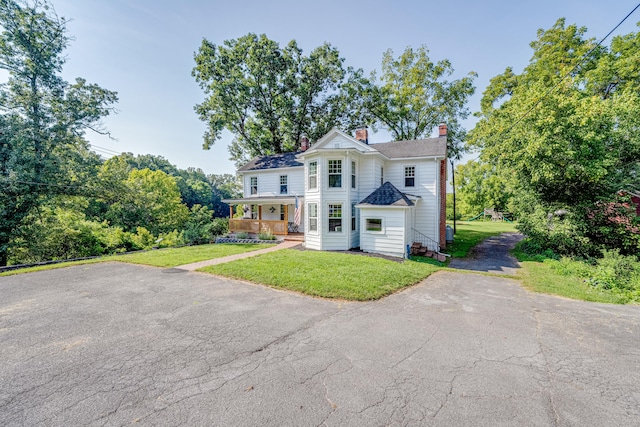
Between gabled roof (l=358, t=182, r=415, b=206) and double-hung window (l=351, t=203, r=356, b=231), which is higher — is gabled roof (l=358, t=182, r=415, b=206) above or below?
above

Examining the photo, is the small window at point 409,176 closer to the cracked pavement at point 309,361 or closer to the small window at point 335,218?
the small window at point 335,218

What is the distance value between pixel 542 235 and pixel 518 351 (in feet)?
46.4

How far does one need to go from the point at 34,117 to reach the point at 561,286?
26019mm

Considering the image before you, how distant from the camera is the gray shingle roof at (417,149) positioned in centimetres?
1611

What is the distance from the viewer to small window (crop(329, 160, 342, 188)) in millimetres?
15430

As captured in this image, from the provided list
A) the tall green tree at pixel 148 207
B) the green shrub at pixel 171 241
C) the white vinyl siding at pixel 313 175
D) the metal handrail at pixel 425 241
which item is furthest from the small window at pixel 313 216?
the tall green tree at pixel 148 207

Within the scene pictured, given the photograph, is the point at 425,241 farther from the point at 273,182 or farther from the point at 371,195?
the point at 273,182

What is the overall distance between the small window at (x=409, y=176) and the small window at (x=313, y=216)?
602cm

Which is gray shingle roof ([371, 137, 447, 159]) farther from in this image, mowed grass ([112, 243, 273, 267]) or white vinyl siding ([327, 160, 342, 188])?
mowed grass ([112, 243, 273, 267])

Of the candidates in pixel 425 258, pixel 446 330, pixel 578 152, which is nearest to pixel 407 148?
pixel 425 258

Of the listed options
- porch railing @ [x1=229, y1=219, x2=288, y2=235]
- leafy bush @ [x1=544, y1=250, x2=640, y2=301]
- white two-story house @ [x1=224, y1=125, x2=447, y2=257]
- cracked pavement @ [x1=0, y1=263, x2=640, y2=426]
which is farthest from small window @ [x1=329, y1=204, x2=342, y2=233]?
leafy bush @ [x1=544, y1=250, x2=640, y2=301]

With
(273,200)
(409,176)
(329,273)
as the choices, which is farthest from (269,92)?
(329,273)

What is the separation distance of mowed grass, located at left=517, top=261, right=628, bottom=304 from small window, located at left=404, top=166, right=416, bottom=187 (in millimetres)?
7246

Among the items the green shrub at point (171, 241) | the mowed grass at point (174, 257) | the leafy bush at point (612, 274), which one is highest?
the green shrub at point (171, 241)
